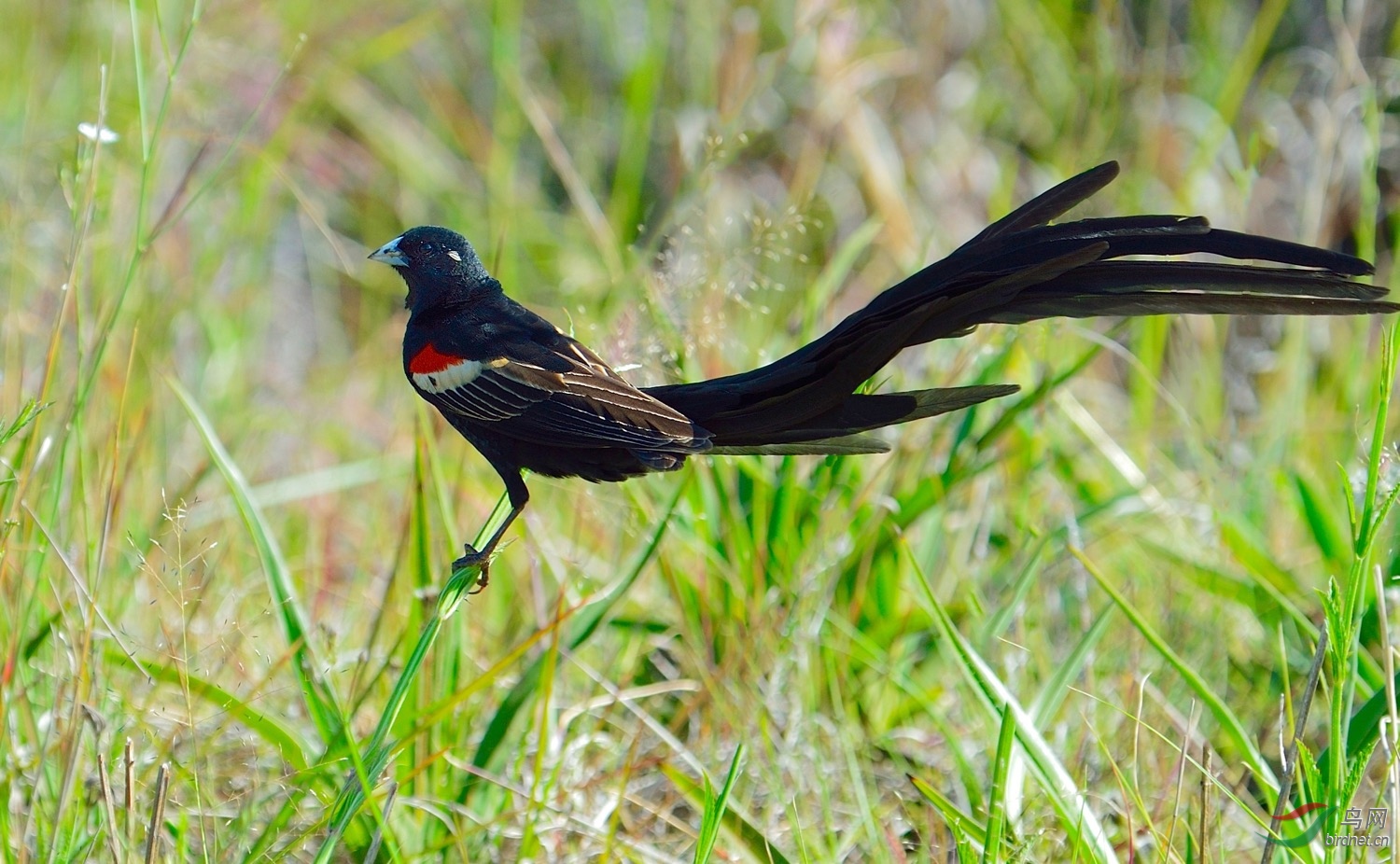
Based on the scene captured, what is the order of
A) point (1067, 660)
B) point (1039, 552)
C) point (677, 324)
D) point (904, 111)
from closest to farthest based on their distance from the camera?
point (1067, 660)
point (1039, 552)
point (677, 324)
point (904, 111)

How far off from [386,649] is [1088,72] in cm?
354

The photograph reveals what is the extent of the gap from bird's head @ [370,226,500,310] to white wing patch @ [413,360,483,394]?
0.16m

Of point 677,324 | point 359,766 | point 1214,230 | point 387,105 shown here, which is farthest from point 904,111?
point 359,766

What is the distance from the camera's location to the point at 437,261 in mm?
2020

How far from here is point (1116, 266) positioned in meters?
1.69

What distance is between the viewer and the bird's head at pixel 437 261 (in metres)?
2.01

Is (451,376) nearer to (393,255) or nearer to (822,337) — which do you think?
(393,255)

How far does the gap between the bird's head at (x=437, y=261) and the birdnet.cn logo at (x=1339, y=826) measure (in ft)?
4.67

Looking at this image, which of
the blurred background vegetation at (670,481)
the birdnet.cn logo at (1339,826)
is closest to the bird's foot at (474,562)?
the blurred background vegetation at (670,481)

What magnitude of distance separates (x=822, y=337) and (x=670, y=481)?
153cm

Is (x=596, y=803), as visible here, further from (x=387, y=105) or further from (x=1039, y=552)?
(x=387, y=105)

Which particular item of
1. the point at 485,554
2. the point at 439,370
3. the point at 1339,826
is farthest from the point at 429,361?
the point at 1339,826

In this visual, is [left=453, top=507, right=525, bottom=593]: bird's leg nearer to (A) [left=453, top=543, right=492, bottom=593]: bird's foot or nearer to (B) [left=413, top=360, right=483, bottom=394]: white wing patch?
(A) [left=453, top=543, right=492, bottom=593]: bird's foot

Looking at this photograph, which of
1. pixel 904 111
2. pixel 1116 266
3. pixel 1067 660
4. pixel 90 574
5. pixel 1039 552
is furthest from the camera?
pixel 904 111
